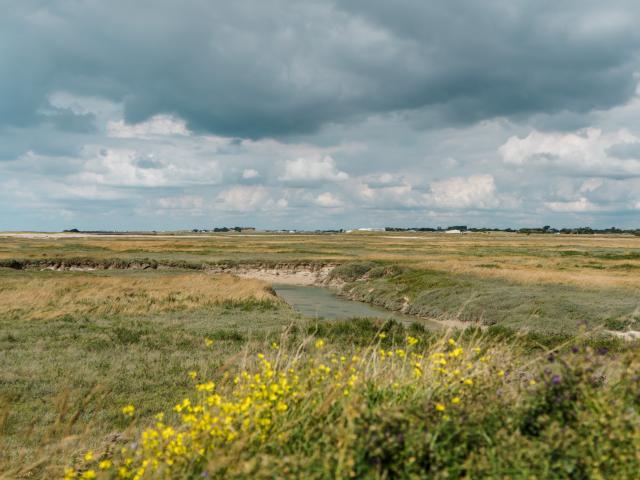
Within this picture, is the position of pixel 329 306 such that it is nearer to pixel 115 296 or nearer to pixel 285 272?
pixel 115 296

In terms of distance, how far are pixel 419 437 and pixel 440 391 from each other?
4.66 ft

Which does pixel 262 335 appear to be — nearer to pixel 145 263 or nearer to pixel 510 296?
pixel 510 296

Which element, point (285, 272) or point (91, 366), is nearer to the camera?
point (91, 366)

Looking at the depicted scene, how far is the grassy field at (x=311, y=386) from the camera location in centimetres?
419

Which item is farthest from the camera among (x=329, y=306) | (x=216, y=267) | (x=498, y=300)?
(x=216, y=267)

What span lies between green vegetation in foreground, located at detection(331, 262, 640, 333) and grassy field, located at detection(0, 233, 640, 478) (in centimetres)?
20

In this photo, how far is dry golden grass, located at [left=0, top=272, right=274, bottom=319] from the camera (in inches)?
1011

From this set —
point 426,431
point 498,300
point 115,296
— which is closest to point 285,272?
point 115,296

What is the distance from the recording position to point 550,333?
23.6m

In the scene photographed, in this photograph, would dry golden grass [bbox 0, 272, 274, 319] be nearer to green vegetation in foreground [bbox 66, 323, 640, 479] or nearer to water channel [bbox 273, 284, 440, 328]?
water channel [bbox 273, 284, 440, 328]

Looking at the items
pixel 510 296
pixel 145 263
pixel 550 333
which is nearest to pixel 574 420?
pixel 550 333

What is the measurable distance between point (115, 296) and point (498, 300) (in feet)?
79.4

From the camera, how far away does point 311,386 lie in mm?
5961

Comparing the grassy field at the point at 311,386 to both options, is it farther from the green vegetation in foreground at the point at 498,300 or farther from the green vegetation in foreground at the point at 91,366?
the green vegetation in foreground at the point at 498,300
